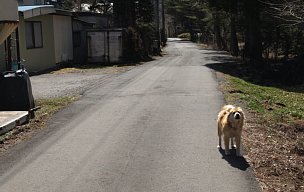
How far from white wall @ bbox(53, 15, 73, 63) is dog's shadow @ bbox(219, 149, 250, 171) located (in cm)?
2180

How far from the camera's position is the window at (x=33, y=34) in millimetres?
25125

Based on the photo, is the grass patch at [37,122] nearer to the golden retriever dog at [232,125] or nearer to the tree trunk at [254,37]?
the golden retriever dog at [232,125]

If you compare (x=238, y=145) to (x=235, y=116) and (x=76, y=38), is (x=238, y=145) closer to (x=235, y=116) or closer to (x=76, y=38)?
(x=235, y=116)

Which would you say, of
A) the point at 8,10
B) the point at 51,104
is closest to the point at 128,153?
the point at 51,104

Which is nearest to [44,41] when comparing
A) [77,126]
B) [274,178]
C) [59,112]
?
[59,112]

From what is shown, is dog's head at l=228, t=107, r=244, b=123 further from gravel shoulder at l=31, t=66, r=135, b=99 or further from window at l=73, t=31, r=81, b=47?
window at l=73, t=31, r=81, b=47

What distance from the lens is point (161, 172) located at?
263 inches

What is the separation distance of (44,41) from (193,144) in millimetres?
20205

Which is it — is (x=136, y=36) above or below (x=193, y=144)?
above

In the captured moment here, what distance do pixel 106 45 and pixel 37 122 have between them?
821 inches

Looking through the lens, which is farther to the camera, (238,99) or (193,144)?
(238,99)

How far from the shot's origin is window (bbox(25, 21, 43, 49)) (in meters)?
25.1

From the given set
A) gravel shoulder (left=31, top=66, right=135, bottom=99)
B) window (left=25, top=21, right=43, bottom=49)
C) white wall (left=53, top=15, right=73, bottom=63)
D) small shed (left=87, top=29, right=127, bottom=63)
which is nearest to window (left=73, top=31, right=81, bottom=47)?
white wall (left=53, top=15, right=73, bottom=63)

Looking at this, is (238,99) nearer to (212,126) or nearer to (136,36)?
(212,126)
